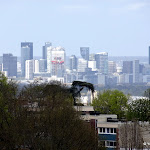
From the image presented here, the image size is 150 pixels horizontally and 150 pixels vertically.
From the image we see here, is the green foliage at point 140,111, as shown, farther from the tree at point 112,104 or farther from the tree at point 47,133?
the tree at point 47,133

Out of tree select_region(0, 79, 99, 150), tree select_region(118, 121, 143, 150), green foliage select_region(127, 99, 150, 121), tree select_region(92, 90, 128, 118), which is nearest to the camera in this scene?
tree select_region(0, 79, 99, 150)

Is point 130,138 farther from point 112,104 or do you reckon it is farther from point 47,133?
point 112,104

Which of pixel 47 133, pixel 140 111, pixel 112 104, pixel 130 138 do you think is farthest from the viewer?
pixel 112 104

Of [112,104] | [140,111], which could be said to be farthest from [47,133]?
[112,104]

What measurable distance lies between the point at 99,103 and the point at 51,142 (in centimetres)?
2566

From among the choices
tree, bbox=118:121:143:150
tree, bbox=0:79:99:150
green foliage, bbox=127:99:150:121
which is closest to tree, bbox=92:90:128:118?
green foliage, bbox=127:99:150:121

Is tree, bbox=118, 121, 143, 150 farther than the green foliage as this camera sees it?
No

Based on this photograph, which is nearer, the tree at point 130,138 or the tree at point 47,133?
the tree at point 47,133

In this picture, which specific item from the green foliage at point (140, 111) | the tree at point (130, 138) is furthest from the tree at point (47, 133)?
the green foliage at point (140, 111)

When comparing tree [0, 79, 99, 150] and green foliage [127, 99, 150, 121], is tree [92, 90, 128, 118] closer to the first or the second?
green foliage [127, 99, 150, 121]

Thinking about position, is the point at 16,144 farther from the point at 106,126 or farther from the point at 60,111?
the point at 106,126

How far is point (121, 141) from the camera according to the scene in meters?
24.0

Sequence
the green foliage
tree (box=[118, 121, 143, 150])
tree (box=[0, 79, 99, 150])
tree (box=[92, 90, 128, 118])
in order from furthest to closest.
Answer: tree (box=[92, 90, 128, 118]), the green foliage, tree (box=[118, 121, 143, 150]), tree (box=[0, 79, 99, 150])

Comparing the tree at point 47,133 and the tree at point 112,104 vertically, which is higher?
the tree at point 47,133
